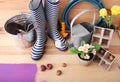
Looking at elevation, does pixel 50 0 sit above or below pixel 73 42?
above

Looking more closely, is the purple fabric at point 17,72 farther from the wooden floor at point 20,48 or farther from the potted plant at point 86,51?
the potted plant at point 86,51

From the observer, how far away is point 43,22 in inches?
Result: 28.2

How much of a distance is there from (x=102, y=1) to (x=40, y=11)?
30cm

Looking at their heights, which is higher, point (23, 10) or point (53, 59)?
point (23, 10)

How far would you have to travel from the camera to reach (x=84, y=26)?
2.61ft

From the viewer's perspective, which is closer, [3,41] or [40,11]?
[40,11]

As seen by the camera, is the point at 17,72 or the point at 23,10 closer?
the point at 17,72

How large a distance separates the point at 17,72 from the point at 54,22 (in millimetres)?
262

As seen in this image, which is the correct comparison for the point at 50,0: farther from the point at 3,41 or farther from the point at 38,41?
the point at 3,41

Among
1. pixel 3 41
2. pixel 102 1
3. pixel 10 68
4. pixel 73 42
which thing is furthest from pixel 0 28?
pixel 102 1

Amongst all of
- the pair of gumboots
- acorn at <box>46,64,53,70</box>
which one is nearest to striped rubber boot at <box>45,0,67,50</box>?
the pair of gumboots

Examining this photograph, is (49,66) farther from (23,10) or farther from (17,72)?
(23,10)

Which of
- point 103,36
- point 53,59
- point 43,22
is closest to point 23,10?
point 43,22

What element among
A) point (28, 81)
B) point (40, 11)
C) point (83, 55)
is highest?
point (40, 11)
